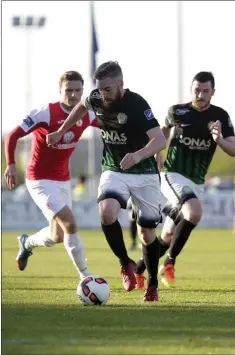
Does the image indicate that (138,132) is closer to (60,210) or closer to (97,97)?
(97,97)

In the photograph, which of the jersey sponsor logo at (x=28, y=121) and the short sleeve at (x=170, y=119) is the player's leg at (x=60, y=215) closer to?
the jersey sponsor logo at (x=28, y=121)

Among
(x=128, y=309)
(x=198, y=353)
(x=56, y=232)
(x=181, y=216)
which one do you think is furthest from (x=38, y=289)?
(x=198, y=353)

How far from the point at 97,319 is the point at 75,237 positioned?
10.4 ft

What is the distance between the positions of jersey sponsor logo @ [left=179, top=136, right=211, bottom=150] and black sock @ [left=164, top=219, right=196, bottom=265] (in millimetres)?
900

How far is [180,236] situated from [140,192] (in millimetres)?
2331

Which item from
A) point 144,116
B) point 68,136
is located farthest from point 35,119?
point 144,116

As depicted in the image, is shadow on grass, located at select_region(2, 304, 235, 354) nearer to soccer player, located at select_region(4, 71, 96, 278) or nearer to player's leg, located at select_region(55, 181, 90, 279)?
player's leg, located at select_region(55, 181, 90, 279)

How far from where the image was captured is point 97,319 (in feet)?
29.2

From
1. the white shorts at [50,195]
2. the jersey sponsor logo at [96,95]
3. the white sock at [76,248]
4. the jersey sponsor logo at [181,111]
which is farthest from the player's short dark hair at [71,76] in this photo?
the white sock at [76,248]

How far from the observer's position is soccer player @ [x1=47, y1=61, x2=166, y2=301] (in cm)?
1048

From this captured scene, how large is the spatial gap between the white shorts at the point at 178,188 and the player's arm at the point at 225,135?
0.92m

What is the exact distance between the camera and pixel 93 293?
10.0m

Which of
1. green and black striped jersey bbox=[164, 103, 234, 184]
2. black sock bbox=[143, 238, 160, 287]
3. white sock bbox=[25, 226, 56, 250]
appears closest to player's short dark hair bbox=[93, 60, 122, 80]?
black sock bbox=[143, 238, 160, 287]

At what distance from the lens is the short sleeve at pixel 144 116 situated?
10391 millimetres
